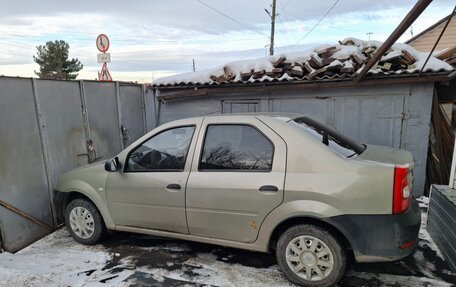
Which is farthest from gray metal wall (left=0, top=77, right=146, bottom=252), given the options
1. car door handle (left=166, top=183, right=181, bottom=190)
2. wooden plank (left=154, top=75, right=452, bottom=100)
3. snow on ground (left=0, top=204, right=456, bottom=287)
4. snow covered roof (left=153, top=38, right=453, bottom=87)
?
car door handle (left=166, top=183, right=181, bottom=190)

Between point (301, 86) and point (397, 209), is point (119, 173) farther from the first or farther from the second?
point (301, 86)

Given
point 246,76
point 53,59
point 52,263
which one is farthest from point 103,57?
point 53,59

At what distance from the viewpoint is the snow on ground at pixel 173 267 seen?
118 inches

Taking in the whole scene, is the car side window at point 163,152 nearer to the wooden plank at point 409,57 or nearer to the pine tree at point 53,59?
the wooden plank at point 409,57

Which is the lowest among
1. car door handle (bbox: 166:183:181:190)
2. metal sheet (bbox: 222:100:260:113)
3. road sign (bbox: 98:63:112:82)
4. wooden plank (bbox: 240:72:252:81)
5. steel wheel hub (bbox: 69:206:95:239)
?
steel wheel hub (bbox: 69:206:95:239)

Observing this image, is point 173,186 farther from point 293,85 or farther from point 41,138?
point 293,85

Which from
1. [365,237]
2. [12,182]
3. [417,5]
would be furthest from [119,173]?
[417,5]

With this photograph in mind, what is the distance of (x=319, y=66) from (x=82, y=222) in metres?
4.95

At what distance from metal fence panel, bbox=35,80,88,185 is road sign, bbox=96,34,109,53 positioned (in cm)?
203

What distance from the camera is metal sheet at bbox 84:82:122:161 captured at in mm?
5336

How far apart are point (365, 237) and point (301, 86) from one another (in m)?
3.67

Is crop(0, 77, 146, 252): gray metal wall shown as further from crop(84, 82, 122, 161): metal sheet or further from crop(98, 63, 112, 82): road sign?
crop(98, 63, 112, 82): road sign

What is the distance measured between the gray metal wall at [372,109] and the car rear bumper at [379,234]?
3.36 meters

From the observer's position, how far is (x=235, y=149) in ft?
10.1
